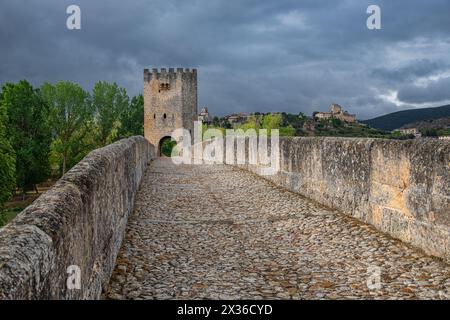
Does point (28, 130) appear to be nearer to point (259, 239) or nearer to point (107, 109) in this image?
point (107, 109)

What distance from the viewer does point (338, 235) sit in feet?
19.3

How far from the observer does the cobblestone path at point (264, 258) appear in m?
3.99

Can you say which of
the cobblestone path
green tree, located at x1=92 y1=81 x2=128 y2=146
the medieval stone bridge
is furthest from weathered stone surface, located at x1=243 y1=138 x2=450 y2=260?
green tree, located at x1=92 y1=81 x2=128 y2=146

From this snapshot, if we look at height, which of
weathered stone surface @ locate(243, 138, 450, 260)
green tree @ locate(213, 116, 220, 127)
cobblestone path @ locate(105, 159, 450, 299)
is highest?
green tree @ locate(213, 116, 220, 127)

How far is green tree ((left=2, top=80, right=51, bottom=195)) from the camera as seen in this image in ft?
117

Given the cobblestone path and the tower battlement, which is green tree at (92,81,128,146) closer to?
the tower battlement

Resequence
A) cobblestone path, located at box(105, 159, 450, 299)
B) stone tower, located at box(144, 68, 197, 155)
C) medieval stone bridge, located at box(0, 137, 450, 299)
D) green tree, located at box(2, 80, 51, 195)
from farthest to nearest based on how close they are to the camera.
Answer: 1. stone tower, located at box(144, 68, 197, 155)
2. green tree, located at box(2, 80, 51, 195)
3. cobblestone path, located at box(105, 159, 450, 299)
4. medieval stone bridge, located at box(0, 137, 450, 299)

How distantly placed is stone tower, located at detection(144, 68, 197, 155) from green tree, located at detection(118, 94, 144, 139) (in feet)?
36.5

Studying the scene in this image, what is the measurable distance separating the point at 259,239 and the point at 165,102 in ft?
130

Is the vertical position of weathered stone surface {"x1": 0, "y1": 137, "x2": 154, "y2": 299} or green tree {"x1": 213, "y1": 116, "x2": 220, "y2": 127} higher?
green tree {"x1": 213, "y1": 116, "x2": 220, "y2": 127}

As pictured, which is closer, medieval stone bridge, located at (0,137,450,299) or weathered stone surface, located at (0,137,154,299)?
weathered stone surface, located at (0,137,154,299)

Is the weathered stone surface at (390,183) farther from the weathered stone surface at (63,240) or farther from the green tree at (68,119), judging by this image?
the green tree at (68,119)

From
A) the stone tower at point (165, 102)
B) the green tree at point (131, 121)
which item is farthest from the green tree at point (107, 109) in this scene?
the stone tower at point (165, 102)

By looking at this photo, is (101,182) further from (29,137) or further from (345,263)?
(29,137)
